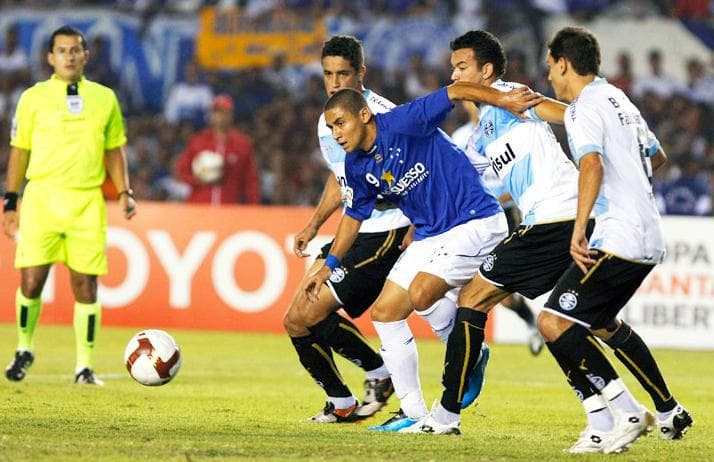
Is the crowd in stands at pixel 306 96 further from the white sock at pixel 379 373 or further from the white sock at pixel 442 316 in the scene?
the white sock at pixel 442 316

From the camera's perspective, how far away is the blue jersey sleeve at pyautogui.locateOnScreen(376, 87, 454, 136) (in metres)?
7.23

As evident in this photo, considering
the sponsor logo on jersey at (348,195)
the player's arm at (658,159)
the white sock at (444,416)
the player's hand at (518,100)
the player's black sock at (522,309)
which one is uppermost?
the player's hand at (518,100)

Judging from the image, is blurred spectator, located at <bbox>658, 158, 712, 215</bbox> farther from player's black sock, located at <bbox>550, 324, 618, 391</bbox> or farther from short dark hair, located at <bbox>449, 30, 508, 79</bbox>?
player's black sock, located at <bbox>550, 324, 618, 391</bbox>

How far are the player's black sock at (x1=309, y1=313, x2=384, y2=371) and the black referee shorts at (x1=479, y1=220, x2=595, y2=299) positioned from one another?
134 cm

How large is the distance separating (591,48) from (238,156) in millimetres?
9798

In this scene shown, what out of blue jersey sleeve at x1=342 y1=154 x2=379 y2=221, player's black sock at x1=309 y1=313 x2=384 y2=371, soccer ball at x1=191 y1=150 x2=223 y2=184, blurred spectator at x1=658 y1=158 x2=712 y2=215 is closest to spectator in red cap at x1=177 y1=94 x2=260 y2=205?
soccer ball at x1=191 y1=150 x2=223 y2=184

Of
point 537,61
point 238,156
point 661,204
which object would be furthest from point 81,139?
point 537,61

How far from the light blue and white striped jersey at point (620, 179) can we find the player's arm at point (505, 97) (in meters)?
0.41

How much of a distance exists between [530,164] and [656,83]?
12.6 m

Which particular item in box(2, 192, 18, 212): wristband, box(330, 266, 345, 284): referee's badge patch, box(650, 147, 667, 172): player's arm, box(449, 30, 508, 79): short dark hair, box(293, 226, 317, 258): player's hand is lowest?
box(2, 192, 18, 212): wristband

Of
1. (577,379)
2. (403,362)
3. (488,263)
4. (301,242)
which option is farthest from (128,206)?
(577,379)

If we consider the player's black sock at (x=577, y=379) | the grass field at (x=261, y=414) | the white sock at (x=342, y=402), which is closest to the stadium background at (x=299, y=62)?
the grass field at (x=261, y=414)

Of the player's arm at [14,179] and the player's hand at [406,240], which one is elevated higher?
the player's hand at [406,240]

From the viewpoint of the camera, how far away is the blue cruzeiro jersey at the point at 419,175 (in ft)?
24.2
